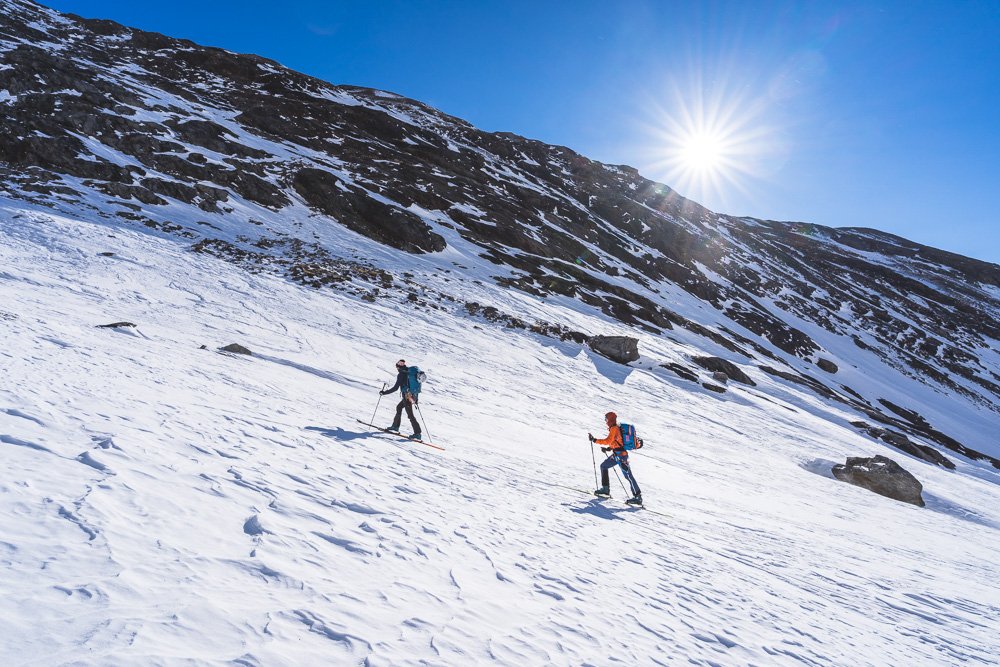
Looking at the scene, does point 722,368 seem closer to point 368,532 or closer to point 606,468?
point 606,468

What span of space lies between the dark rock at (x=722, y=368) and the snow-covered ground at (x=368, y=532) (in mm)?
14226

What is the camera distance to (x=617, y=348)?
2702cm

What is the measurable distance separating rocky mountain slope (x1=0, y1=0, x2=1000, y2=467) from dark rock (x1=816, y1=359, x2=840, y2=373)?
0.35m

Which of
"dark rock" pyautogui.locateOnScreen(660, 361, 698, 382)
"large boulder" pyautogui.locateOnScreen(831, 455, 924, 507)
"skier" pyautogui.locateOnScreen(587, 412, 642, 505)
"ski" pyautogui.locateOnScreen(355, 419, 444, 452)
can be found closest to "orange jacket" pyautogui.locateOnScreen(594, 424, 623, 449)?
"skier" pyautogui.locateOnScreen(587, 412, 642, 505)

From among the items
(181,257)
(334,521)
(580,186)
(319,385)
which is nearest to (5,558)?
(334,521)

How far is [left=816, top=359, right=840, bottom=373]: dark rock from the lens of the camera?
167 ft

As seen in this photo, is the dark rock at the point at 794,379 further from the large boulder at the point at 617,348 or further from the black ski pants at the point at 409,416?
the black ski pants at the point at 409,416

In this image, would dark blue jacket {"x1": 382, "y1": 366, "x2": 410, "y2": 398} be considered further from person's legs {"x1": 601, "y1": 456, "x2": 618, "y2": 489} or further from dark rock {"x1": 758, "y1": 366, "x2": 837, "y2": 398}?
dark rock {"x1": 758, "y1": 366, "x2": 837, "y2": 398}

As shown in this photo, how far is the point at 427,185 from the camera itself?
164 feet

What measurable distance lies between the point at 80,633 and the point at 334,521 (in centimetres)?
275

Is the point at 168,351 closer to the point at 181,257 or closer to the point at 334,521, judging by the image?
the point at 334,521

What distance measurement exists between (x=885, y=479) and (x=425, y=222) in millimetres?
34373

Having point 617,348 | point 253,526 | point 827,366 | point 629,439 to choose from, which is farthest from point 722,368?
point 253,526

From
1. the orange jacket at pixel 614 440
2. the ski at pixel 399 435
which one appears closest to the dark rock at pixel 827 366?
the orange jacket at pixel 614 440
